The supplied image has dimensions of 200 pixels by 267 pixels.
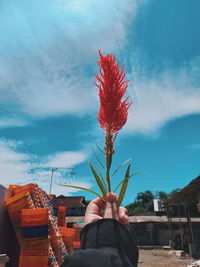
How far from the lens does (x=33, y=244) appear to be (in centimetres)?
342

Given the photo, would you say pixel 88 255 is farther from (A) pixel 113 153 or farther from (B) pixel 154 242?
(B) pixel 154 242

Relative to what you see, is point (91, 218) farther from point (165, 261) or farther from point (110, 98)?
point (165, 261)

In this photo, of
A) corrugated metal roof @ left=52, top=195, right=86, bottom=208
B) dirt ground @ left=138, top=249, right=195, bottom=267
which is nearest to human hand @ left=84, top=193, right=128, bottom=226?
dirt ground @ left=138, top=249, right=195, bottom=267

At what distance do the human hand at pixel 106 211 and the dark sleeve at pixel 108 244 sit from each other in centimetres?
4

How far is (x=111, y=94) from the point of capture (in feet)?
3.79

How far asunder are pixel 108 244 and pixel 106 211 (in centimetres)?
15

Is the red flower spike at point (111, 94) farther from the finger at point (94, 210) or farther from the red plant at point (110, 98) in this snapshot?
the finger at point (94, 210)

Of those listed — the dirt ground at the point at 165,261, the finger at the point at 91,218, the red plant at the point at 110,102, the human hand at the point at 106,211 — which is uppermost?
the red plant at the point at 110,102

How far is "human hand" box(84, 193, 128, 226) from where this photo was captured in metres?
0.98

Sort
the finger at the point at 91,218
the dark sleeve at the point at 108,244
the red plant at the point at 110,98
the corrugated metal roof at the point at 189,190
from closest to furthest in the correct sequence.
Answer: the dark sleeve at the point at 108,244
the finger at the point at 91,218
the red plant at the point at 110,98
the corrugated metal roof at the point at 189,190

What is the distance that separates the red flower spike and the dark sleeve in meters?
0.53

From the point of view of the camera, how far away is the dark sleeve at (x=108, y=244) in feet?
2.53

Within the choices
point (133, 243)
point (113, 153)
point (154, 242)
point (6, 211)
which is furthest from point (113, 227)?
point (154, 242)

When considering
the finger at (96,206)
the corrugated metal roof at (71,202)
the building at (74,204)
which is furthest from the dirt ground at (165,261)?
the corrugated metal roof at (71,202)
